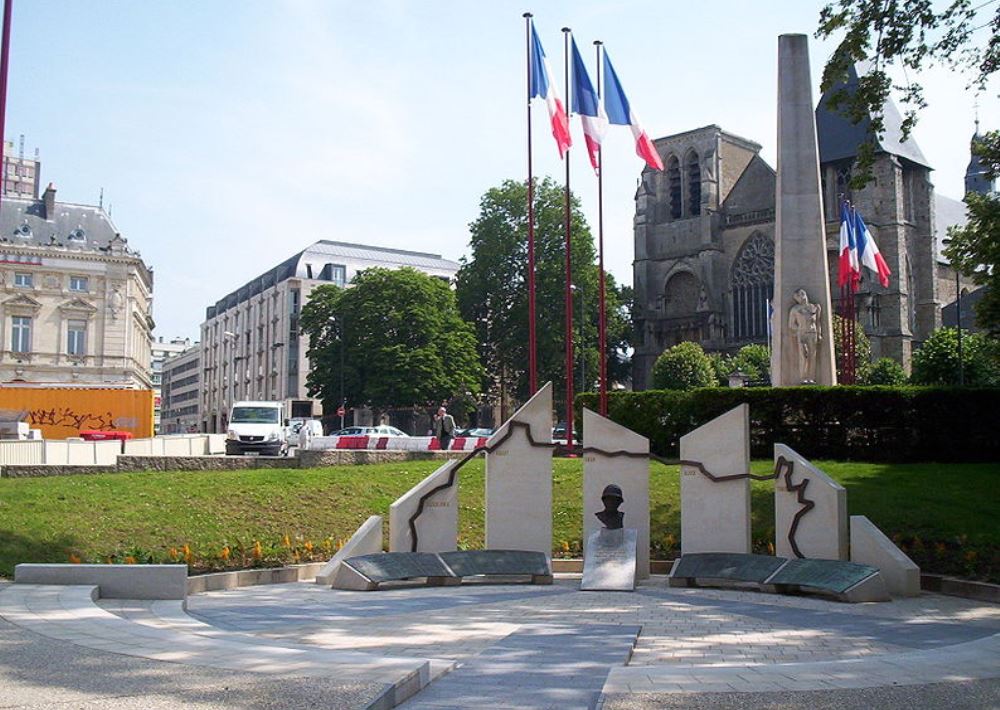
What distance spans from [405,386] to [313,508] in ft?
142

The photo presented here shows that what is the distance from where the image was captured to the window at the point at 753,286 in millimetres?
81312

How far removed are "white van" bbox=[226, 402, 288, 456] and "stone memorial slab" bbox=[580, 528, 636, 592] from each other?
79.1 ft

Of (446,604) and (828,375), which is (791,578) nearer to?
(446,604)

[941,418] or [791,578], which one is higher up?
[941,418]

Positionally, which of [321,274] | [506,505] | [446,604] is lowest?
[446,604]

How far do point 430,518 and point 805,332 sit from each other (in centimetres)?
1426

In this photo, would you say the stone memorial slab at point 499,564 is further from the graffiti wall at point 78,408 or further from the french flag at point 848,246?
the graffiti wall at point 78,408

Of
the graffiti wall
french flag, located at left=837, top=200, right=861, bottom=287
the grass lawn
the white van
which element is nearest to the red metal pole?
the grass lawn

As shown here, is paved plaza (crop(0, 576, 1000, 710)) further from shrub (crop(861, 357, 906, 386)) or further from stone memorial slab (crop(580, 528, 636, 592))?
shrub (crop(861, 357, 906, 386))

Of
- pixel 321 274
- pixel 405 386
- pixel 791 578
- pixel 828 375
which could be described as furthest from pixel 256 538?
pixel 321 274

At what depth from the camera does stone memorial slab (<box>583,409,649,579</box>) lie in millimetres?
16000

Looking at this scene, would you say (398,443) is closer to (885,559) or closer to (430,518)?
(430,518)

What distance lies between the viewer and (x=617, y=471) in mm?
16109

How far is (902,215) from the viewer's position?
75.9 metres
